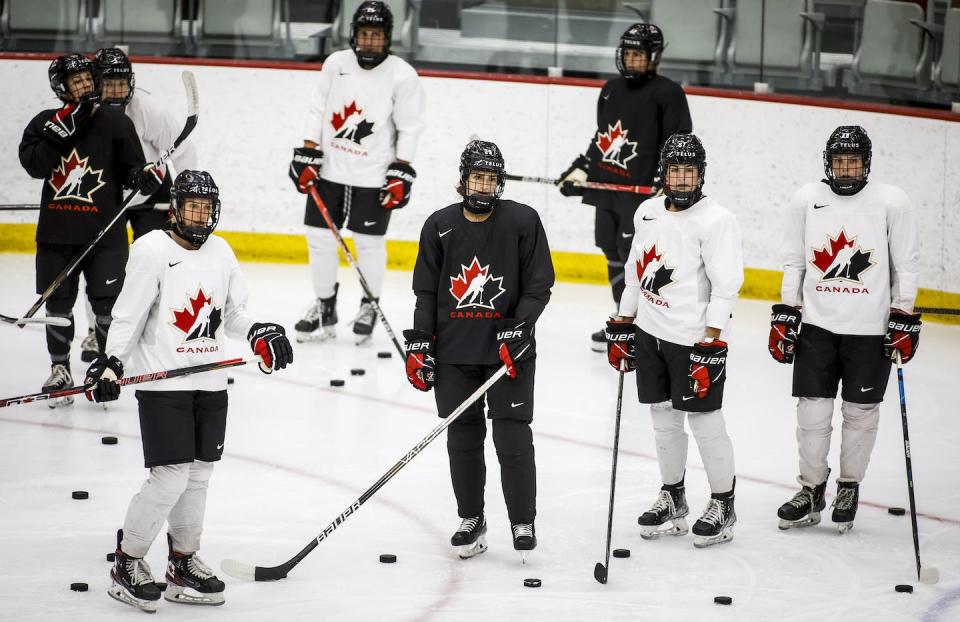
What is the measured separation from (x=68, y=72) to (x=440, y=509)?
2081 millimetres

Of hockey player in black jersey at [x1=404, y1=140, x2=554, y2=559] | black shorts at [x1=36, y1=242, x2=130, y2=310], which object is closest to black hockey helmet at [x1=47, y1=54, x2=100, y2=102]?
black shorts at [x1=36, y1=242, x2=130, y2=310]

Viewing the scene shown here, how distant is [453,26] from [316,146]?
6.38 feet

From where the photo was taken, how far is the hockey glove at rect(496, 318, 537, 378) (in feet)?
12.4

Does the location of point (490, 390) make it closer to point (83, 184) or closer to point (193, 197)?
point (193, 197)

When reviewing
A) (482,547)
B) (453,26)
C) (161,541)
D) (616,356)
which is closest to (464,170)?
(616,356)

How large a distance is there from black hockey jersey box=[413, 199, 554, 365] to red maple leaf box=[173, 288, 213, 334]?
630 millimetres

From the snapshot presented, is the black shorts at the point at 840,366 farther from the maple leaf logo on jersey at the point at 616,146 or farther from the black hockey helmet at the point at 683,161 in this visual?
the maple leaf logo on jersey at the point at 616,146

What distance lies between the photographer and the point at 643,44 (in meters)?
5.97

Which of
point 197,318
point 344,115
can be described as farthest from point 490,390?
point 344,115

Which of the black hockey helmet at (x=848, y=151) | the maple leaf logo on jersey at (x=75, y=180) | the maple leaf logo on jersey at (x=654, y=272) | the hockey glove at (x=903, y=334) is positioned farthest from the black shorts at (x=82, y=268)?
the hockey glove at (x=903, y=334)

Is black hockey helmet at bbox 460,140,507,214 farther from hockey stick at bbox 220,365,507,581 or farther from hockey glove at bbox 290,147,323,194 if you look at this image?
hockey glove at bbox 290,147,323,194

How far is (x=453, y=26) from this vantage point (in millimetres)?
8023

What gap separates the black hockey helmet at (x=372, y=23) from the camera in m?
6.20

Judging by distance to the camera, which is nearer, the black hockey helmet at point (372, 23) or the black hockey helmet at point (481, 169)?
the black hockey helmet at point (481, 169)
